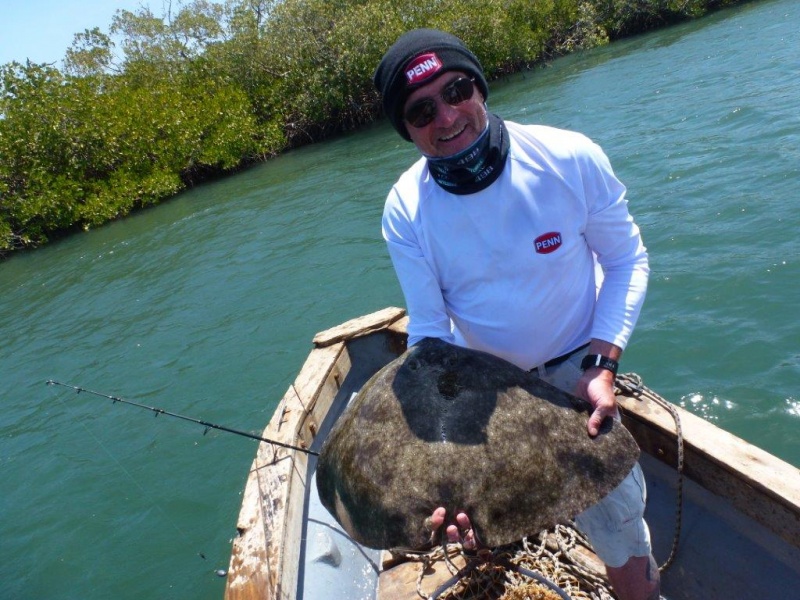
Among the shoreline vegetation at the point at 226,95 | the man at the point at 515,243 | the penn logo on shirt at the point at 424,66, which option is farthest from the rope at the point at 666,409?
the shoreline vegetation at the point at 226,95

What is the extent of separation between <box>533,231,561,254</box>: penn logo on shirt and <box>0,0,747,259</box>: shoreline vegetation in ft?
72.8

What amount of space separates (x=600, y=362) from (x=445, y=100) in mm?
1164

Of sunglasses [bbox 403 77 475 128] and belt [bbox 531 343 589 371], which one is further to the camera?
belt [bbox 531 343 589 371]

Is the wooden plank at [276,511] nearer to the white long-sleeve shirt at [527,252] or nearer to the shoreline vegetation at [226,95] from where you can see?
the white long-sleeve shirt at [527,252]

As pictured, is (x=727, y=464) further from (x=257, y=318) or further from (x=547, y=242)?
(x=257, y=318)

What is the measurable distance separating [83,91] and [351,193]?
1529 centimetres

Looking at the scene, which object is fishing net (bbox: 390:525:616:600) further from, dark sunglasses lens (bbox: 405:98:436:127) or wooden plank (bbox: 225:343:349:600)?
dark sunglasses lens (bbox: 405:98:436:127)

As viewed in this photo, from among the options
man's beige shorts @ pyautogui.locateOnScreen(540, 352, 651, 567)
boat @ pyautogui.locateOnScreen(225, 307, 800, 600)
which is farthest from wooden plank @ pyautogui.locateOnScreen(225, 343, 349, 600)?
man's beige shorts @ pyautogui.locateOnScreen(540, 352, 651, 567)

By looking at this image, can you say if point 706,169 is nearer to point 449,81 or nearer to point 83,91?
point 449,81

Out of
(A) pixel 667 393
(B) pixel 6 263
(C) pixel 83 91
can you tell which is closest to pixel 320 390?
(A) pixel 667 393

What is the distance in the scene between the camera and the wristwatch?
2555 mm

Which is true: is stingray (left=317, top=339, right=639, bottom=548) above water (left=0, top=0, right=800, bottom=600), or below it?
above

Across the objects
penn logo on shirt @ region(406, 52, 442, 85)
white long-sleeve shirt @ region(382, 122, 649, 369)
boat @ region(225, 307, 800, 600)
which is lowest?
boat @ region(225, 307, 800, 600)

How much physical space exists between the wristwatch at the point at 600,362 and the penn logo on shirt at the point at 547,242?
462 millimetres
